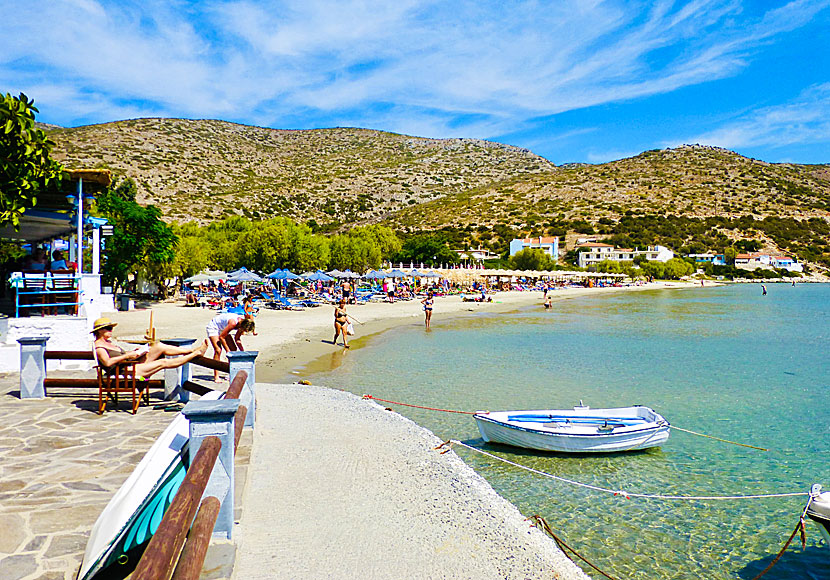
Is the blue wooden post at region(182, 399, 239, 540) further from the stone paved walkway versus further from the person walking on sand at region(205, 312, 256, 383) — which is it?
the person walking on sand at region(205, 312, 256, 383)

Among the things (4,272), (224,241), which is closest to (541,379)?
(4,272)

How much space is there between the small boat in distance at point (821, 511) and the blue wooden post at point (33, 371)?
8.83m

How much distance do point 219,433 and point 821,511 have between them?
5352 millimetres

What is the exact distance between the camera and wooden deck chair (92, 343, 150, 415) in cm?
670

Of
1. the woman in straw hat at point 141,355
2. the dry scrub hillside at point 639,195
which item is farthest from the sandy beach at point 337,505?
the dry scrub hillside at point 639,195

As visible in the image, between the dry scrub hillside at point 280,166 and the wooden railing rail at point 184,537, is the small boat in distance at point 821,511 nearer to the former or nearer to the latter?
the wooden railing rail at point 184,537

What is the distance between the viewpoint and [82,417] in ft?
21.5

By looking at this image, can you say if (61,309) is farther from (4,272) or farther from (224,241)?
(224,241)

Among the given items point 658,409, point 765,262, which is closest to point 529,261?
point 765,262

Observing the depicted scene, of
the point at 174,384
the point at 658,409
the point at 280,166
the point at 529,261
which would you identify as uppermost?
the point at 280,166

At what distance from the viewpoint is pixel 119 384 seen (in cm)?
712

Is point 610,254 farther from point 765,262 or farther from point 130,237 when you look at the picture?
point 130,237

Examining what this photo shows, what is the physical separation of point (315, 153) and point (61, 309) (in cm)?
10045

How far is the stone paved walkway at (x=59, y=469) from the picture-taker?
3547mm
